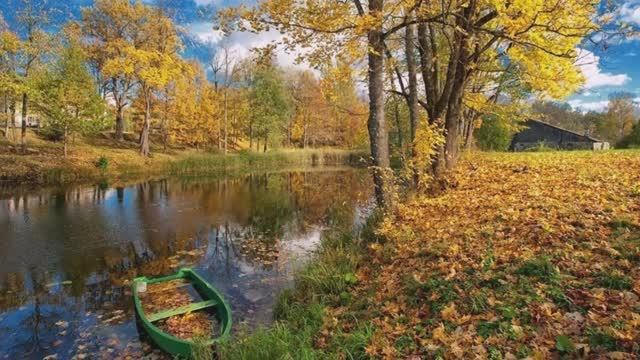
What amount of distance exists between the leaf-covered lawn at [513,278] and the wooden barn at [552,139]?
37.9 m

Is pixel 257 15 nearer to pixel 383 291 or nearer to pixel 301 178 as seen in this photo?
pixel 383 291

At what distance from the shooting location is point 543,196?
8570 mm

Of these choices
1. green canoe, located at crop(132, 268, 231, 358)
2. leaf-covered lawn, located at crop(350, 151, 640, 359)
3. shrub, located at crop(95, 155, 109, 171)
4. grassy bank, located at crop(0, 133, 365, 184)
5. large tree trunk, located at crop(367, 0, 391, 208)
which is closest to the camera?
leaf-covered lawn, located at crop(350, 151, 640, 359)

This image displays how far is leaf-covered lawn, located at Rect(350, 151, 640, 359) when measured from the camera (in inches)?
158

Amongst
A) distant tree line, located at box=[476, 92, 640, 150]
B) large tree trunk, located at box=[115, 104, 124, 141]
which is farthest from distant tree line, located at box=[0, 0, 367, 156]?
distant tree line, located at box=[476, 92, 640, 150]

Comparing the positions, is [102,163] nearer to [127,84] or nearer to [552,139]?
[127,84]

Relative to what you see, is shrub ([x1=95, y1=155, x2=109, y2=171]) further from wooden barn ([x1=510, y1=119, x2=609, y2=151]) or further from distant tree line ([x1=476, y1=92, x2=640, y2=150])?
wooden barn ([x1=510, y1=119, x2=609, y2=151])

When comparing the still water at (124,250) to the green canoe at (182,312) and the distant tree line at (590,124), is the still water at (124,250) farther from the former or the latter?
the distant tree line at (590,124)

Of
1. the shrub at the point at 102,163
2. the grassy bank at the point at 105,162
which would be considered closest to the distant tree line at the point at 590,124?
the grassy bank at the point at 105,162

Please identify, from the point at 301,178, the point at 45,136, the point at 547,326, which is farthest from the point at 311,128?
the point at 547,326

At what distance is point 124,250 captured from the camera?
1202 centimetres

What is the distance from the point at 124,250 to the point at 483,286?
34.5 ft

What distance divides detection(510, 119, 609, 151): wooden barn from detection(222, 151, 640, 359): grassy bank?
38.1 metres

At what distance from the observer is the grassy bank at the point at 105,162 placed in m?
24.9
